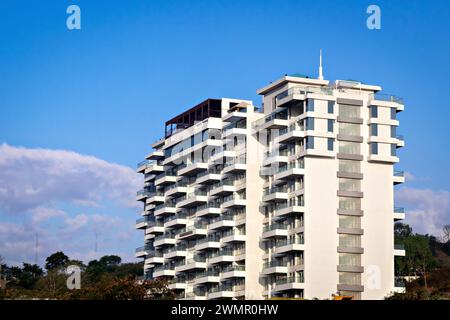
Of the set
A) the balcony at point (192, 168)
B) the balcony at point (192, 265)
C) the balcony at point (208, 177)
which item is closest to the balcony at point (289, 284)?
the balcony at point (192, 265)

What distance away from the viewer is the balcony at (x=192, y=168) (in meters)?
142

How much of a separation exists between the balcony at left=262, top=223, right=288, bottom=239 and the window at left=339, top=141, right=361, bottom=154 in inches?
531

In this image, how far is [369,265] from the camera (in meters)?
124

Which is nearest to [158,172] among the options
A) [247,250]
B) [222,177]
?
[222,177]

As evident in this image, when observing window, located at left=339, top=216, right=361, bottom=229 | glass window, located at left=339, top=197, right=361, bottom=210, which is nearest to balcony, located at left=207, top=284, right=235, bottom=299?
window, located at left=339, top=216, right=361, bottom=229

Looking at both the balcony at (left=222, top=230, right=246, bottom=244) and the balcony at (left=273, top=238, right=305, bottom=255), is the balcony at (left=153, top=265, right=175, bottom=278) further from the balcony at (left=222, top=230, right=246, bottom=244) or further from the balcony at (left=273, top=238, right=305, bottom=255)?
the balcony at (left=273, top=238, right=305, bottom=255)

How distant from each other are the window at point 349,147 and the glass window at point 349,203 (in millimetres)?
6751

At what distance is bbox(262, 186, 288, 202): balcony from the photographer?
4975 inches

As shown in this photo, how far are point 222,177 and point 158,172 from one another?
2527 cm

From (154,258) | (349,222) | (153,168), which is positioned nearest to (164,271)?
(154,258)

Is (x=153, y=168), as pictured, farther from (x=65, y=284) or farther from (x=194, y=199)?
(x=65, y=284)
